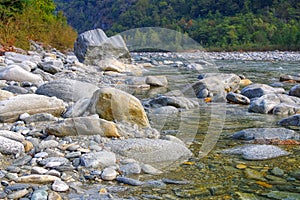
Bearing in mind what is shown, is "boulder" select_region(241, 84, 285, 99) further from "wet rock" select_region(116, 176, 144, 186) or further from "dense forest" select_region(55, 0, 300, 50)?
"dense forest" select_region(55, 0, 300, 50)

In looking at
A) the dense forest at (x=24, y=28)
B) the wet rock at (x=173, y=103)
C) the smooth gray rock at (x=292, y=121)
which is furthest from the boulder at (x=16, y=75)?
the dense forest at (x=24, y=28)

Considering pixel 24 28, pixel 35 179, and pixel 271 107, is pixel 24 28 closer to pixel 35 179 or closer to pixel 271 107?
pixel 271 107

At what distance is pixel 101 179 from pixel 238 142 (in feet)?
5.59

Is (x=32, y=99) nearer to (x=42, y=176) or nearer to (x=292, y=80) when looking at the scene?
(x=42, y=176)

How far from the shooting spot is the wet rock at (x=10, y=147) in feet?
9.33

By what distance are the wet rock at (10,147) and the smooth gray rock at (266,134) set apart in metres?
2.16

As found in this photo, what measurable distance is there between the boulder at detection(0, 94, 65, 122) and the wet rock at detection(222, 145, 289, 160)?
1995 millimetres

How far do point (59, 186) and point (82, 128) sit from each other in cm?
107

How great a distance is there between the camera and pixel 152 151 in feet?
10.1

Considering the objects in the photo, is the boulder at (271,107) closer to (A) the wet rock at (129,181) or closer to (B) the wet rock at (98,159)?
(B) the wet rock at (98,159)

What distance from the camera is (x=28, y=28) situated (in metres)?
15.8

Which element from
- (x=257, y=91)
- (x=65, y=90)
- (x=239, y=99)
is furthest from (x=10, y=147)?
(x=257, y=91)

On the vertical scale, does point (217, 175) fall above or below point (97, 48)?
below

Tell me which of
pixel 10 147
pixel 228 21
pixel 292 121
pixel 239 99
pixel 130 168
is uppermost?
pixel 228 21
